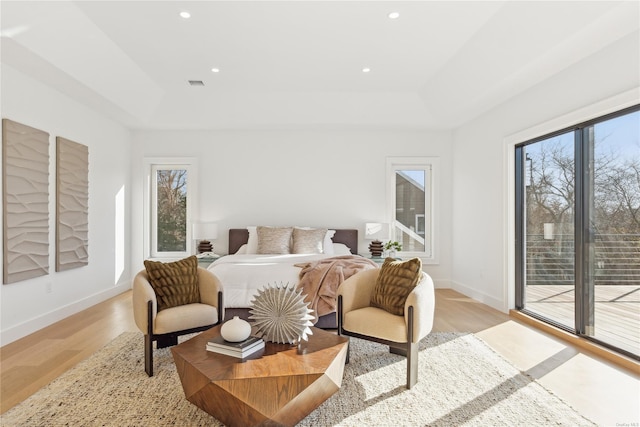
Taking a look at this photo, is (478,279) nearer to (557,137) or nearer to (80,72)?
(557,137)

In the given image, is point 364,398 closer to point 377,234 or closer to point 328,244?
point 328,244

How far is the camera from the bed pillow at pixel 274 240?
5.12 metres

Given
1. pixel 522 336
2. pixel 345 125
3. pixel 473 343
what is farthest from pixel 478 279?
pixel 345 125

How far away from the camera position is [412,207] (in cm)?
612

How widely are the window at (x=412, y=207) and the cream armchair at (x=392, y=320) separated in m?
3.22

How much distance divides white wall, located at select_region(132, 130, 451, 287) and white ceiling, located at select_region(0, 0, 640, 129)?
0.41 metres

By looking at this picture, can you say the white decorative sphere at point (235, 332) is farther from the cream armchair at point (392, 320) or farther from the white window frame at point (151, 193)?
the white window frame at point (151, 193)

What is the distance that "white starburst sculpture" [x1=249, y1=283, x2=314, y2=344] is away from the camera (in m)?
2.27

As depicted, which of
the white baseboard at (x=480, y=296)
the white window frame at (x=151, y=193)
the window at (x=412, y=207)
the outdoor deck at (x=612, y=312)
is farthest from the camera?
the window at (x=412, y=207)

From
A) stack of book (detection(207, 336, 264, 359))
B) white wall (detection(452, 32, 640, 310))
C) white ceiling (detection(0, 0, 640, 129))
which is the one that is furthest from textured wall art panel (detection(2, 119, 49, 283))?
white wall (detection(452, 32, 640, 310))

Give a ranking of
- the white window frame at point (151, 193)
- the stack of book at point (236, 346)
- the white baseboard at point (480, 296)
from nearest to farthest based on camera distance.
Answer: the stack of book at point (236, 346) → the white baseboard at point (480, 296) → the white window frame at point (151, 193)

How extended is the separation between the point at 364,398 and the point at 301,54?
3.52 m

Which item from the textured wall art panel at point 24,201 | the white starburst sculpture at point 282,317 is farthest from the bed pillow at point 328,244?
the textured wall art panel at point 24,201

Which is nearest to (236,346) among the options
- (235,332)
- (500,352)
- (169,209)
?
(235,332)
